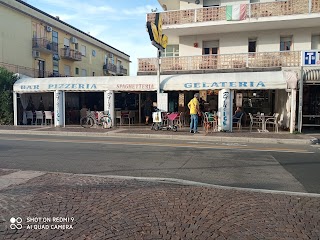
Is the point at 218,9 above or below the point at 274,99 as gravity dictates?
above

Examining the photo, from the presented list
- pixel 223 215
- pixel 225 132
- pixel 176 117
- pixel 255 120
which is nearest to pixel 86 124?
pixel 176 117

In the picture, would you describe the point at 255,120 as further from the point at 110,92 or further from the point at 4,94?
the point at 4,94

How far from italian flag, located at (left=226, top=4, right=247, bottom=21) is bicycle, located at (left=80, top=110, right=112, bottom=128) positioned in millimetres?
10143

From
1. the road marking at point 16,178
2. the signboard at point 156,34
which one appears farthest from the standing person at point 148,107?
the road marking at point 16,178

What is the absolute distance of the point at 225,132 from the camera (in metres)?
15.4

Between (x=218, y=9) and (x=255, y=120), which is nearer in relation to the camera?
(x=255, y=120)

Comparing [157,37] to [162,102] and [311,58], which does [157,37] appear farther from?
[311,58]

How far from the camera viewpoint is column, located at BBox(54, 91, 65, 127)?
733 inches

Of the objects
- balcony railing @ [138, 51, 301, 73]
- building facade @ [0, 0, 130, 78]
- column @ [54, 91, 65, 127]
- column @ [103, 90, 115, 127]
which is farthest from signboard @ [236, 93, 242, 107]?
building facade @ [0, 0, 130, 78]

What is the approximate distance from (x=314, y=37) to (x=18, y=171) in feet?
66.2

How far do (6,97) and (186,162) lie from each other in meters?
16.2

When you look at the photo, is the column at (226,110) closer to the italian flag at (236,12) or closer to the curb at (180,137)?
the curb at (180,137)

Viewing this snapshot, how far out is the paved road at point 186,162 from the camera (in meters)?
6.40

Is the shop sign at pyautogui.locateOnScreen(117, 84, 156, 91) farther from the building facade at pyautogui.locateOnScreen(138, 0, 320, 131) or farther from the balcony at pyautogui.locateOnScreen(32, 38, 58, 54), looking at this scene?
the balcony at pyautogui.locateOnScreen(32, 38, 58, 54)
